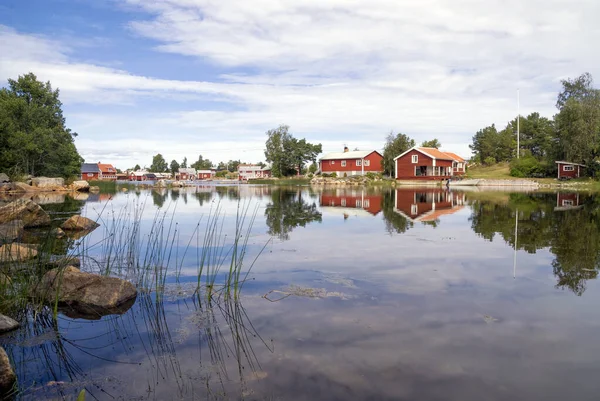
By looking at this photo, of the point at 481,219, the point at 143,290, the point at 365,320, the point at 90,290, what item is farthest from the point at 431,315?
the point at 481,219

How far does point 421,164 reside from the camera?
216ft

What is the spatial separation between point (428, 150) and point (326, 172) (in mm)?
23377

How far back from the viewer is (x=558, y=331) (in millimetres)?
6445

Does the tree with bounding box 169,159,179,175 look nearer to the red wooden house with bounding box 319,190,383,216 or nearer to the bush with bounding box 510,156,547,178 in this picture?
the bush with bounding box 510,156,547,178

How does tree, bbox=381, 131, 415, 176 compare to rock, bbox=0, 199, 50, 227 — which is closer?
rock, bbox=0, 199, 50, 227

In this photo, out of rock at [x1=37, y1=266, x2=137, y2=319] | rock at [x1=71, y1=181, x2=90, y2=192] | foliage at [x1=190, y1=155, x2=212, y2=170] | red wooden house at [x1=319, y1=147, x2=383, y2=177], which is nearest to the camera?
rock at [x1=37, y1=266, x2=137, y2=319]

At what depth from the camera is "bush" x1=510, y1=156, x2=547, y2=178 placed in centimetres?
6450

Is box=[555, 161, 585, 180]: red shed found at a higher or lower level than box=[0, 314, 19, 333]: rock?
higher

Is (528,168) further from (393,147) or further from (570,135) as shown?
(393,147)

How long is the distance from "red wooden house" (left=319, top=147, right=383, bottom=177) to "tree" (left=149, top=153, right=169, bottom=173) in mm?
119469

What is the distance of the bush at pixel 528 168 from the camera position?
64500mm

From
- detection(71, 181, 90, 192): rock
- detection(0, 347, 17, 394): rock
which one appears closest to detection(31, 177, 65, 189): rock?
detection(71, 181, 90, 192): rock

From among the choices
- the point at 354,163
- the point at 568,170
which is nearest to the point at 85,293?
the point at 568,170

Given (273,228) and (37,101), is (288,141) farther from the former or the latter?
(273,228)
